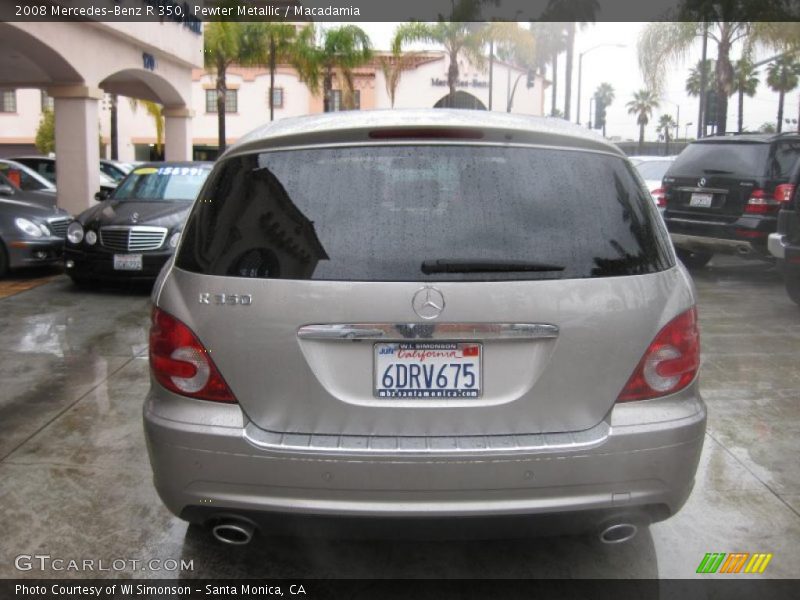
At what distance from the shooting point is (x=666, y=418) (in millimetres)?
2777

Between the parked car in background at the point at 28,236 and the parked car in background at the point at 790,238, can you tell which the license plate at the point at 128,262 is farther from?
the parked car in background at the point at 790,238

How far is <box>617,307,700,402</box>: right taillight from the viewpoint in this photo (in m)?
2.76

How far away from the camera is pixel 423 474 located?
8.59 ft

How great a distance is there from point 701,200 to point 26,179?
39.9 ft

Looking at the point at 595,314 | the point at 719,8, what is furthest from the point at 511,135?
the point at 719,8

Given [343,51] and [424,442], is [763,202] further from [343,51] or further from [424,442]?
[343,51]

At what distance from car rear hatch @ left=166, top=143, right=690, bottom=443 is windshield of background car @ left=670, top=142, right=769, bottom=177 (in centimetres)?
834

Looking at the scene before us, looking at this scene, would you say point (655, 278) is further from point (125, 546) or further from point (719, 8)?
point (719, 8)

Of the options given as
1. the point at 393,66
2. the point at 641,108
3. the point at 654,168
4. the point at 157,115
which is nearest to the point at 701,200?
the point at 654,168

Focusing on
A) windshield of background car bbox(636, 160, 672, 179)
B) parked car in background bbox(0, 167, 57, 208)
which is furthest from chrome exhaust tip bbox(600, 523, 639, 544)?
windshield of background car bbox(636, 160, 672, 179)

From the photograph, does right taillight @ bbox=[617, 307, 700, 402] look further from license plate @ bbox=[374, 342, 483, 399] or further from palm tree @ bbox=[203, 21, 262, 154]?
palm tree @ bbox=[203, 21, 262, 154]

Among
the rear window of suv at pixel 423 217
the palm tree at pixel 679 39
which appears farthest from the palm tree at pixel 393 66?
the rear window of suv at pixel 423 217

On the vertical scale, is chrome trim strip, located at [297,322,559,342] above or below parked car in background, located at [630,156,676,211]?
below

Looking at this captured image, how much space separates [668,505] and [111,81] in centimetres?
1975
